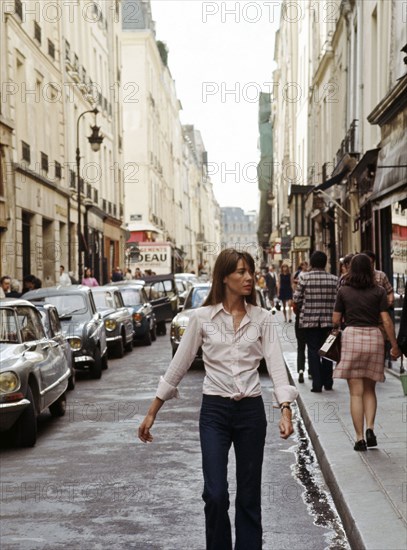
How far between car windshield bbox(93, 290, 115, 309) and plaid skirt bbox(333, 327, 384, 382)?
12.9 m

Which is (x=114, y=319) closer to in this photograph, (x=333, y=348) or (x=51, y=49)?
(x=333, y=348)

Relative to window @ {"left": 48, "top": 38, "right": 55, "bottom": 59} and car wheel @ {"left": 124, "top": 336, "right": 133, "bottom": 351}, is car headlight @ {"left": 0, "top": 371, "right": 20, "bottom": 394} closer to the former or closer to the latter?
car wheel @ {"left": 124, "top": 336, "right": 133, "bottom": 351}

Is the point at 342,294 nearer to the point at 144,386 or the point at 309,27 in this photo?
the point at 144,386

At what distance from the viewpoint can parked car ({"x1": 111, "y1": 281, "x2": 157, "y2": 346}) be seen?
2428 cm

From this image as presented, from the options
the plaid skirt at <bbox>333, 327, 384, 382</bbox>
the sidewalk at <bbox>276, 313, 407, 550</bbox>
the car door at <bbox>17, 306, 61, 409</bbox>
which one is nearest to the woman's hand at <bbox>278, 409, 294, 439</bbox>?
the sidewalk at <bbox>276, 313, 407, 550</bbox>

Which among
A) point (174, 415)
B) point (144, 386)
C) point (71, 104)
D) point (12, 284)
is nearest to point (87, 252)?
point (71, 104)

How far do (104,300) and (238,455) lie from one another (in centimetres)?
1658

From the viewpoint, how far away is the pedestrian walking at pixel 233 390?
5.16m

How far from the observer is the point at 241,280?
17.4ft

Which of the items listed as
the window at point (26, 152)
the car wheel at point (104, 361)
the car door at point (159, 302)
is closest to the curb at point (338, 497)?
the car wheel at point (104, 361)

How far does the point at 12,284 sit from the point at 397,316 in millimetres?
9827

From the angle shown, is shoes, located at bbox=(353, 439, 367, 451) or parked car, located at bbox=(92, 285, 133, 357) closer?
shoes, located at bbox=(353, 439, 367, 451)

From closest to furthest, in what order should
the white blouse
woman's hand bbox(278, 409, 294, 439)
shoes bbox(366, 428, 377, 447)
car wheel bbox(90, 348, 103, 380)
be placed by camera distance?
woman's hand bbox(278, 409, 294, 439) < the white blouse < shoes bbox(366, 428, 377, 447) < car wheel bbox(90, 348, 103, 380)

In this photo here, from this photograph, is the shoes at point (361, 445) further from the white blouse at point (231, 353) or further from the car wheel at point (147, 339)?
the car wheel at point (147, 339)
